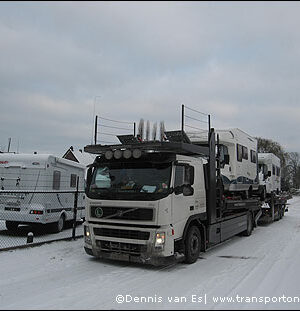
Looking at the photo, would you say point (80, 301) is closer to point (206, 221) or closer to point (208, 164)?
point (206, 221)

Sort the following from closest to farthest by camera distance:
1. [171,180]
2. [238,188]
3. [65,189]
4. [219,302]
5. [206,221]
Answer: [219,302] → [171,180] → [206,221] → [238,188] → [65,189]

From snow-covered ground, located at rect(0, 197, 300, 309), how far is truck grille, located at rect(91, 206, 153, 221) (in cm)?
112

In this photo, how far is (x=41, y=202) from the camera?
10.6m

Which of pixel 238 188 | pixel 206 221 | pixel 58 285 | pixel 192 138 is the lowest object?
pixel 58 285

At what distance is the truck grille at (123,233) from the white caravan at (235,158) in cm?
413

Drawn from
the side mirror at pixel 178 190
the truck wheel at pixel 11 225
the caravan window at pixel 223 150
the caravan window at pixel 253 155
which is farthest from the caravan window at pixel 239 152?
the truck wheel at pixel 11 225

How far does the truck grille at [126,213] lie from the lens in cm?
655

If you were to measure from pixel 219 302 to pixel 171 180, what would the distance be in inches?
104

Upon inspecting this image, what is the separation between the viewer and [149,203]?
6531 mm

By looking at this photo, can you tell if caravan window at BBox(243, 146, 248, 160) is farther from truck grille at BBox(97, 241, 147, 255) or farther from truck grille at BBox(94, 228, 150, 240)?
truck grille at BBox(97, 241, 147, 255)

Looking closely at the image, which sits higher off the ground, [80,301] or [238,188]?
[238,188]

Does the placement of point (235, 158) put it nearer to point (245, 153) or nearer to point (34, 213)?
point (245, 153)

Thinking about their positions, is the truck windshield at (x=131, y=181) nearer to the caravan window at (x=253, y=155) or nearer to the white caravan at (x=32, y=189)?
the white caravan at (x=32, y=189)

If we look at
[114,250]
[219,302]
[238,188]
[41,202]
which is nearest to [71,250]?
[114,250]
